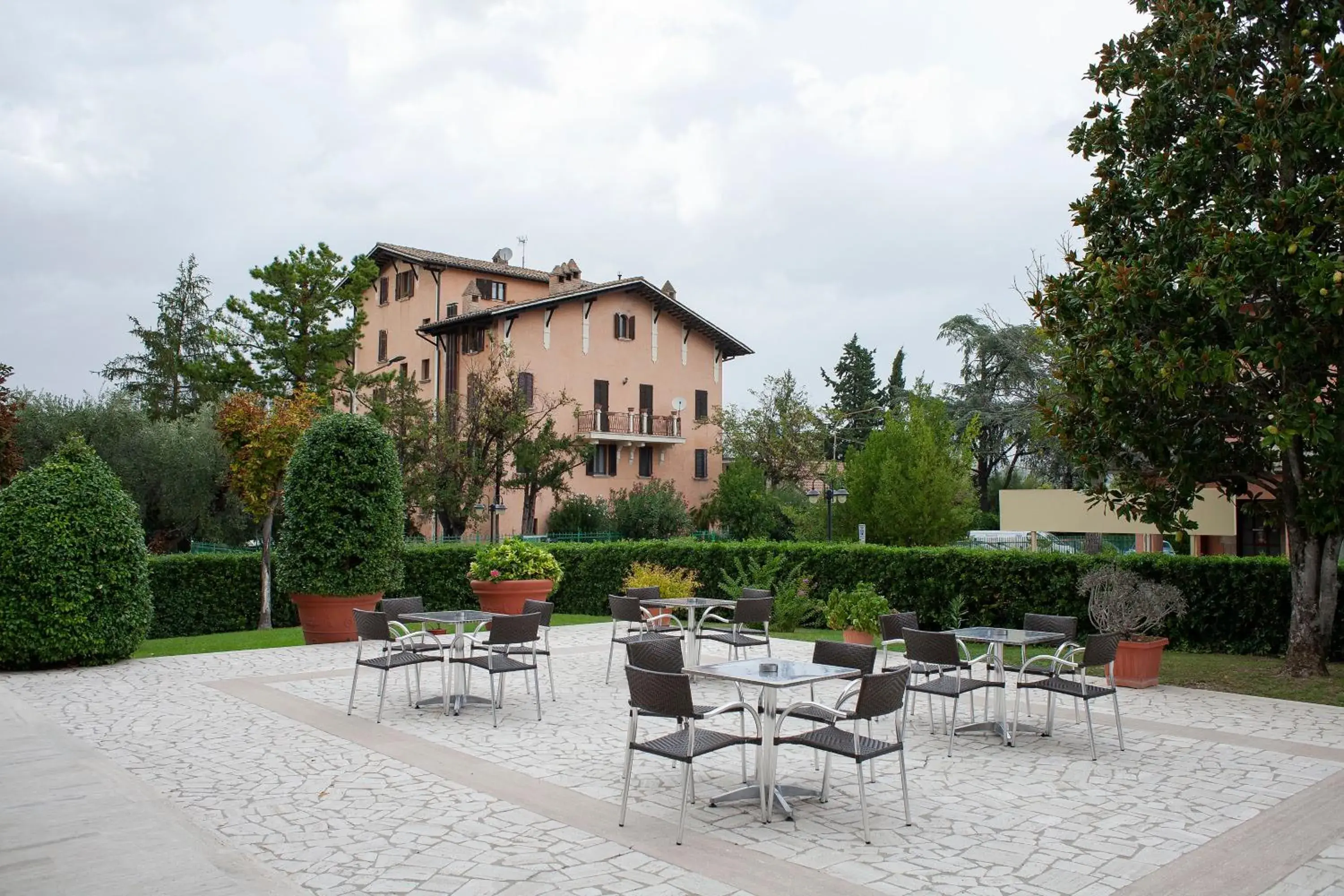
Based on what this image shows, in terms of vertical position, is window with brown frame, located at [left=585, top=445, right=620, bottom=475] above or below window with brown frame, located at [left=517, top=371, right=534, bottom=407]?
below

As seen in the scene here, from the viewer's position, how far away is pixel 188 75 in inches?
417

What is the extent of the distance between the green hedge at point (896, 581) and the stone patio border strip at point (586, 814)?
8.61 metres

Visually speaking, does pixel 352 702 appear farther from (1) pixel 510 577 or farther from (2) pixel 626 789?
(1) pixel 510 577

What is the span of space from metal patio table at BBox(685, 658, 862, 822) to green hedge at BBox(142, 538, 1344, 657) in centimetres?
907

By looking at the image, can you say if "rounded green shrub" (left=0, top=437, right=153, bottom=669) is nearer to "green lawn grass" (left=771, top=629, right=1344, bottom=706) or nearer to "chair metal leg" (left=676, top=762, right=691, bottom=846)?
"green lawn grass" (left=771, top=629, right=1344, bottom=706)

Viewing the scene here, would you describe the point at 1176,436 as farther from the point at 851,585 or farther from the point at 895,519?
the point at 895,519

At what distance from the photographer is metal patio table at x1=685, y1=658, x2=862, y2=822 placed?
6.01m

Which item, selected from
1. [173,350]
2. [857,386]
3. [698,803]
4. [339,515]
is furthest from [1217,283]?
[857,386]

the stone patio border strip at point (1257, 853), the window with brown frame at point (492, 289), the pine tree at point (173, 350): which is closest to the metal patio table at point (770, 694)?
the stone patio border strip at point (1257, 853)

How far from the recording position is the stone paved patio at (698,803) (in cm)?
499

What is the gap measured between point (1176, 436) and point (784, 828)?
8.23 metres

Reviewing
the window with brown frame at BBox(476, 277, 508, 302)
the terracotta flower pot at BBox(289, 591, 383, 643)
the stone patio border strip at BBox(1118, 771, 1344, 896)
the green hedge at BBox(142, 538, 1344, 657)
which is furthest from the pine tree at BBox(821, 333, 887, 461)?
the stone patio border strip at BBox(1118, 771, 1344, 896)

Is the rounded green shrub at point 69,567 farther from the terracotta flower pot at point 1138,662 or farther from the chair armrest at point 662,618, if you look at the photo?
the terracotta flower pot at point 1138,662

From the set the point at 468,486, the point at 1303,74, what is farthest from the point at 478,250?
the point at 1303,74
